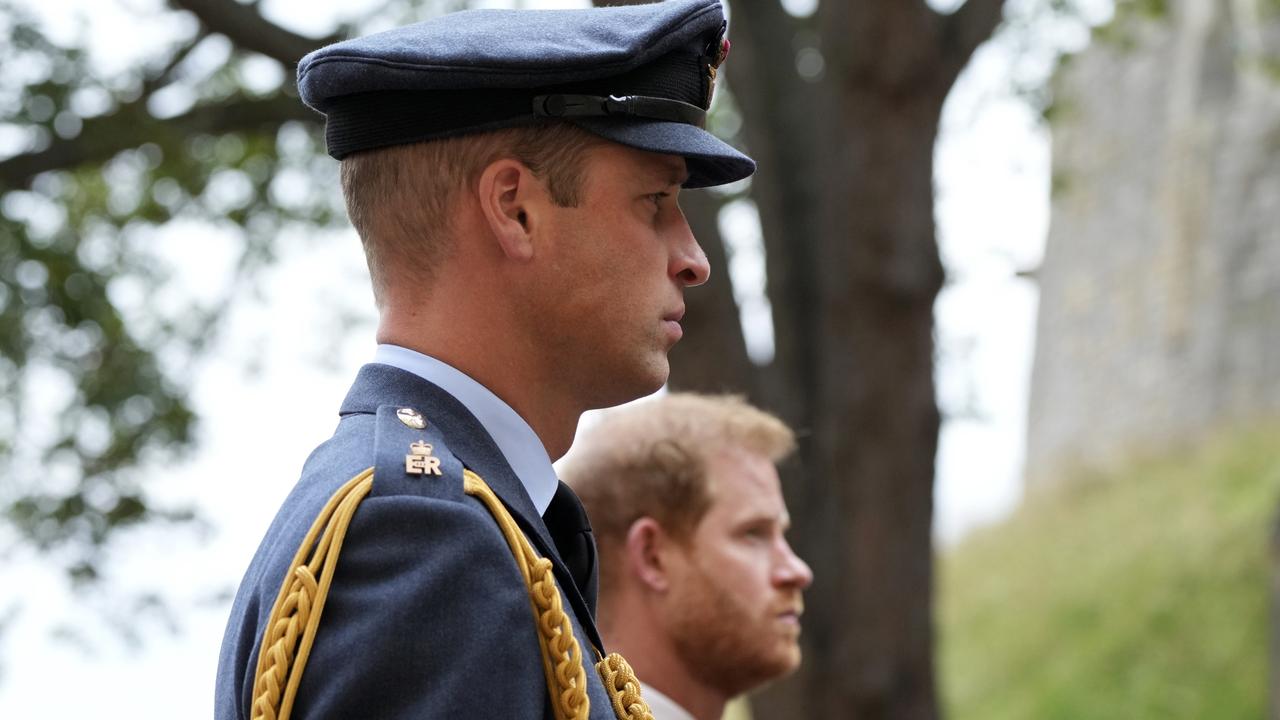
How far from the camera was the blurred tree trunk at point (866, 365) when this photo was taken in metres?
6.20

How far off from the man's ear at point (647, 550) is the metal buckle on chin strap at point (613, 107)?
5.05ft

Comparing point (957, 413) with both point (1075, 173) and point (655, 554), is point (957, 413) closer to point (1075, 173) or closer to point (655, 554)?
point (1075, 173)

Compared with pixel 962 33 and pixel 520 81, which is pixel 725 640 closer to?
pixel 520 81

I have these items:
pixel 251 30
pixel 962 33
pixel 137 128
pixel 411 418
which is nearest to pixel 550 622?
pixel 411 418

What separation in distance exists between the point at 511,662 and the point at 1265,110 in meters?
18.1

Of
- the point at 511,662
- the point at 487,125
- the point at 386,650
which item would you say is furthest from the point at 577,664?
the point at 487,125

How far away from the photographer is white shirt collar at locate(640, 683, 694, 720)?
10.7 ft

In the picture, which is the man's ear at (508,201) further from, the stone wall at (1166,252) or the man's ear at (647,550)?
the stone wall at (1166,252)

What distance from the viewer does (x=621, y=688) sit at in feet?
6.07

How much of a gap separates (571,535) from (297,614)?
1.70ft

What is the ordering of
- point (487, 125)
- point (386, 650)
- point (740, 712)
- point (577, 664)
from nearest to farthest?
1. point (386, 650)
2. point (577, 664)
3. point (487, 125)
4. point (740, 712)

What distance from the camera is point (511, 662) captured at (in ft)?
5.36

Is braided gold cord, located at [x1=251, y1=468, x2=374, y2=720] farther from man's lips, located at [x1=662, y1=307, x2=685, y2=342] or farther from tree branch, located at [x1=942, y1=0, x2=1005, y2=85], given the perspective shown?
tree branch, located at [x1=942, y1=0, x2=1005, y2=85]

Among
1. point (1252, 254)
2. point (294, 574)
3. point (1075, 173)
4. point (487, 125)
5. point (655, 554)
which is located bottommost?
point (1252, 254)
